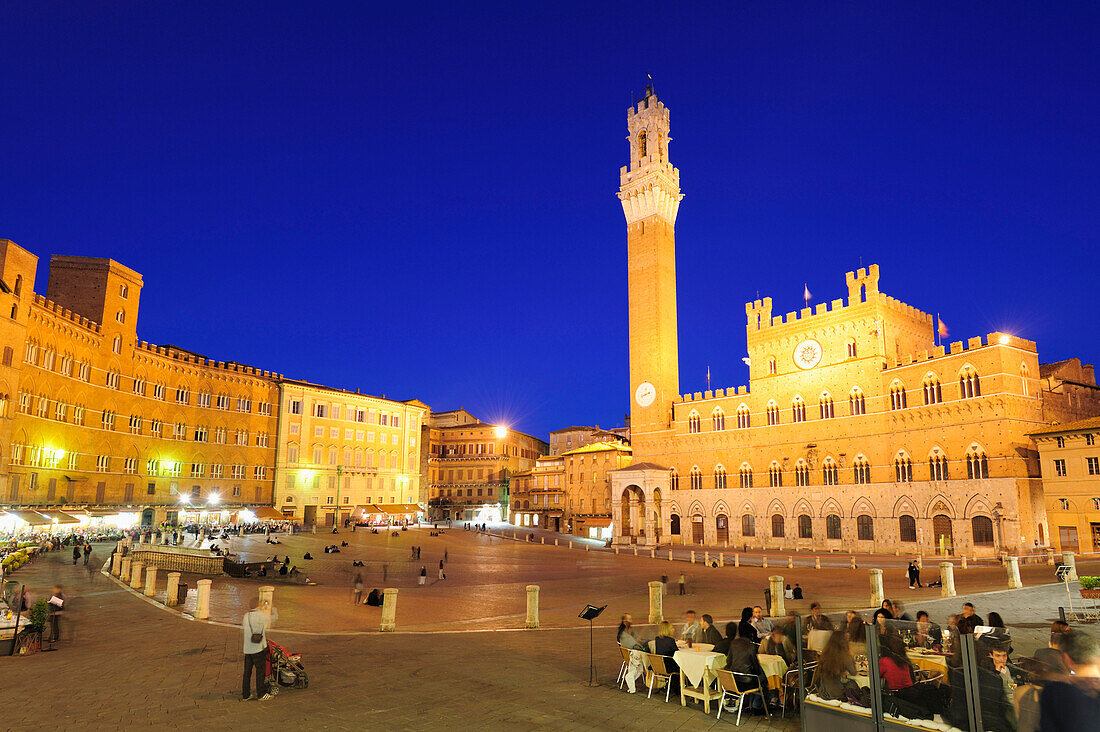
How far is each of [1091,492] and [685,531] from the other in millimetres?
29417

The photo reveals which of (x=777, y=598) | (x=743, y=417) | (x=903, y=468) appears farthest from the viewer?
(x=743, y=417)

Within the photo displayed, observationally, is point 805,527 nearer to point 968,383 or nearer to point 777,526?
point 777,526

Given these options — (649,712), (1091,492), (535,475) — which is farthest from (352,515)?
(649,712)

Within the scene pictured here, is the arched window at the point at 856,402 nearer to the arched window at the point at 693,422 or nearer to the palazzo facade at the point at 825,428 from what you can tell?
the palazzo facade at the point at 825,428

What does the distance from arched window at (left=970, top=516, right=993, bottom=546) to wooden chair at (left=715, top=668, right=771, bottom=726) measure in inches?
1475

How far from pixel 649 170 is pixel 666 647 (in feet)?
194

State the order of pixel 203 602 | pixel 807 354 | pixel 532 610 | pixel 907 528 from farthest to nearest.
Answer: pixel 807 354, pixel 907 528, pixel 203 602, pixel 532 610

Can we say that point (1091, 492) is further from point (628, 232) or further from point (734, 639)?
point (628, 232)

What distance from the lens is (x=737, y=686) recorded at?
9.51m

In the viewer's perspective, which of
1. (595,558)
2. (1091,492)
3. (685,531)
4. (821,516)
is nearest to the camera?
(1091,492)

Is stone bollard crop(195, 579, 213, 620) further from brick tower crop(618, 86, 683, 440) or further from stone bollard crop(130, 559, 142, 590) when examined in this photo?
brick tower crop(618, 86, 683, 440)

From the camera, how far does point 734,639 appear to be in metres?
10.1

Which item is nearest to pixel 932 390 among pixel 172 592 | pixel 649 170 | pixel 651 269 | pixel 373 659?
pixel 651 269

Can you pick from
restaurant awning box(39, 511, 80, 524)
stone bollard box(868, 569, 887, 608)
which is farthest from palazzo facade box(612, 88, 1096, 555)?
restaurant awning box(39, 511, 80, 524)
